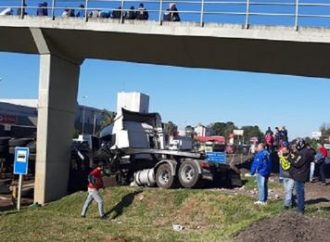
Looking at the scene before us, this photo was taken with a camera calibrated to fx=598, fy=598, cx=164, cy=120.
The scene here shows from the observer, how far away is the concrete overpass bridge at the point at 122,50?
18.3m

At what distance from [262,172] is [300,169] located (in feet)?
8.32

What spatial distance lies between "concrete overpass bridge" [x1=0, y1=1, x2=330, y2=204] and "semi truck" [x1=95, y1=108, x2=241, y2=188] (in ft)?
5.75

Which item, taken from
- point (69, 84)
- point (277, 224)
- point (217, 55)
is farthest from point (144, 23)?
point (277, 224)

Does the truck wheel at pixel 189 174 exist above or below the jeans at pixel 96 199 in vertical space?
above

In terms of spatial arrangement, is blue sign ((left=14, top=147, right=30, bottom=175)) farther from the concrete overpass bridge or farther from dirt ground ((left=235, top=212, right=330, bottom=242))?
dirt ground ((left=235, top=212, right=330, bottom=242))

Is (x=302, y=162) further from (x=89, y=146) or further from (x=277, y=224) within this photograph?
(x=89, y=146)

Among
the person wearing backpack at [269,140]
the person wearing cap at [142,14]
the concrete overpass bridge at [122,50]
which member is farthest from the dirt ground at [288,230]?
the person wearing backpack at [269,140]

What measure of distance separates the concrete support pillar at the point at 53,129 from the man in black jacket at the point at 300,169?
9.78 m

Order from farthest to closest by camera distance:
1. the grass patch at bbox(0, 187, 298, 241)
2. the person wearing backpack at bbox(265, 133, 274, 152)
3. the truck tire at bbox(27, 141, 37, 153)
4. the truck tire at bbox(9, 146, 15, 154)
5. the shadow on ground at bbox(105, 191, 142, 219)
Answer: the person wearing backpack at bbox(265, 133, 274, 152)
the truck tire at bbox(9, 146, 15, 154)
the truck tire at bbox(27, 141, 37, 153)
the shadow on ground at bbox(105, 191, 142, 219)
the grass patch at bbox(0, 187, 298, 241)

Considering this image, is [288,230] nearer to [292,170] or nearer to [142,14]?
[292,170]

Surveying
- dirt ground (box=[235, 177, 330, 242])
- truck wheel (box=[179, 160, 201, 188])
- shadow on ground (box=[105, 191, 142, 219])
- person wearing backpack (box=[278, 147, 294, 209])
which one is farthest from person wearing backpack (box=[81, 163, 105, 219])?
dirt ground (box=[235, 177, 330, 242])

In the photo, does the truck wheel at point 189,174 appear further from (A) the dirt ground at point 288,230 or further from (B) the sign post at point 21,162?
(A) the dirt ground at point 288,230

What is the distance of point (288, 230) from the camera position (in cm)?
1054

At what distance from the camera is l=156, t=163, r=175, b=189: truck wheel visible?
20.0m
